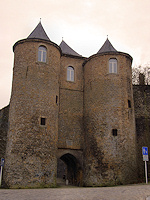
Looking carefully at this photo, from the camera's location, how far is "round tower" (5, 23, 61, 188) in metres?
19.9

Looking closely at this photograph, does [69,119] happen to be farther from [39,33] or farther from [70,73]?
[39,33]

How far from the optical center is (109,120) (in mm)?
22797

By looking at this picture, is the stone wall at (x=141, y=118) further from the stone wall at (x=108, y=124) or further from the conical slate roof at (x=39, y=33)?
the conical slate roof at (x=39, y=33)

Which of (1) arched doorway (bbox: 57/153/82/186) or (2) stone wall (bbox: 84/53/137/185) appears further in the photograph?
(1) arched doorway (bbox: 57/153/82/186)

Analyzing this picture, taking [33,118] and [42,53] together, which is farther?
[42,53]

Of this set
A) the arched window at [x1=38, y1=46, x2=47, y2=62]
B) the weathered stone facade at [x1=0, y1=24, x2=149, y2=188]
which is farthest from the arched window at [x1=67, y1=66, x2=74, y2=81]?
the arched window at [x1=38, y1=46, x2=47, y2=62]

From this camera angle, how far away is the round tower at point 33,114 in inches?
785

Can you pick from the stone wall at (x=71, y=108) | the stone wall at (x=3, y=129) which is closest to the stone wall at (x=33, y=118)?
the stone wall at (x=71, y=108)

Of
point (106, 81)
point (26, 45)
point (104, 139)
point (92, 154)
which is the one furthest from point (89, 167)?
point (26, 45)

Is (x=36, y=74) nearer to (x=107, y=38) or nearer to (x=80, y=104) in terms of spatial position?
(x=80, y=104)

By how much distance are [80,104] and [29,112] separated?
225 inches

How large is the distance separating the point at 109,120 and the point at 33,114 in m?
6.43

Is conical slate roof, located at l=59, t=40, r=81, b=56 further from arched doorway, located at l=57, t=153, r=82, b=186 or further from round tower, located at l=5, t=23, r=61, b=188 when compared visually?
arched doorway, located at l=57, t=153, r=82, b=186

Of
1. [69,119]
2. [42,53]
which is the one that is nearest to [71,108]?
[69,119]
